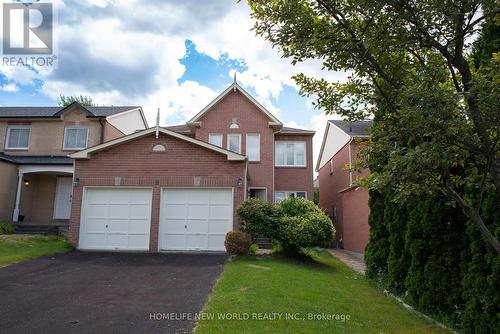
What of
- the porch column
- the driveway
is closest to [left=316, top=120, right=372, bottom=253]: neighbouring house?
the driveway

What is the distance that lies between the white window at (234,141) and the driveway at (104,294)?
26.7ft

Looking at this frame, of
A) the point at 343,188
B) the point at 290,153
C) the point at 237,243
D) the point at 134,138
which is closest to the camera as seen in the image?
the point at 237,243

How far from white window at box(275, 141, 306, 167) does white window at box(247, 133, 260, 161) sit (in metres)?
1.48

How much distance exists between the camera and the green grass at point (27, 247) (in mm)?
10906

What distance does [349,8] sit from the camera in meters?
3.67

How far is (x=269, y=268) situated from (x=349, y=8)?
A: 25.9ft

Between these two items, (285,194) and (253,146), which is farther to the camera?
(285,194)

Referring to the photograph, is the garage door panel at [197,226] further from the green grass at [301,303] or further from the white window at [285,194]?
the white window at [285,194]

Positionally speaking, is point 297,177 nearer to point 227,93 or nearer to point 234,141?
point 234,141

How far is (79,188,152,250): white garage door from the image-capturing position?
44.5ft

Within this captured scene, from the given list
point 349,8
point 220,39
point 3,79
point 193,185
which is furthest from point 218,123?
point 349,8

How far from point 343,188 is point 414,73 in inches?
652

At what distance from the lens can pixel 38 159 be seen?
18.5m

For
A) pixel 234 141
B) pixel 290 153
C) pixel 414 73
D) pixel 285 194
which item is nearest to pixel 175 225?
pixel 234 141
